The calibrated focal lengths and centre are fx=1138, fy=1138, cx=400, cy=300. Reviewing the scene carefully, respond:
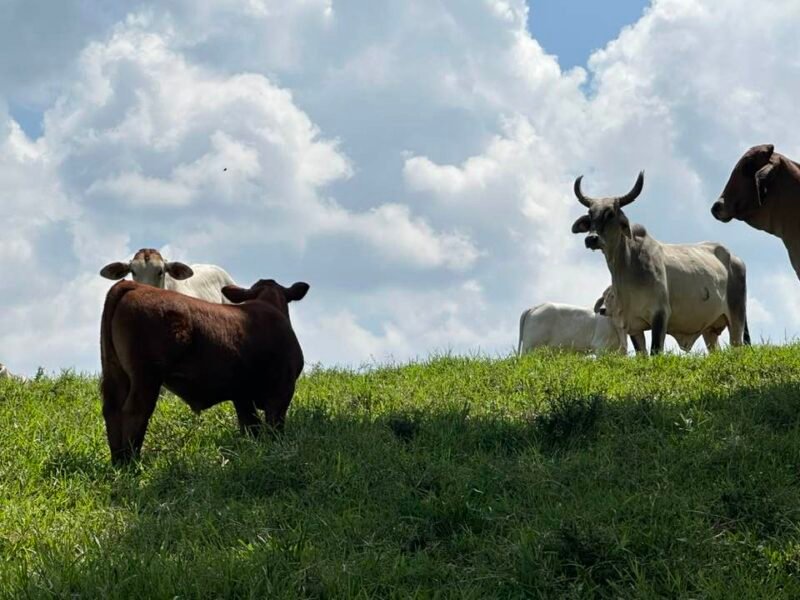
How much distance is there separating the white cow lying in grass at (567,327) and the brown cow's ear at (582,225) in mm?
5364

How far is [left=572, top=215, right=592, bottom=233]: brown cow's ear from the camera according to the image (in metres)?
14.6

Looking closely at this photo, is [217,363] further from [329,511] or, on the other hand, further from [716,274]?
[716,274]

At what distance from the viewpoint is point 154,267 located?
41.2 ft

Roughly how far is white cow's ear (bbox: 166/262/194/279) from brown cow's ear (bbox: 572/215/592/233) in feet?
17.4

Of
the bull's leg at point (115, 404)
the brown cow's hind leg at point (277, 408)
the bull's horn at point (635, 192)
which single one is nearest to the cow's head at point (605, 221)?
the bull's horn at point (635, 192)

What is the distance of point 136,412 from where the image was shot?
7.45 m

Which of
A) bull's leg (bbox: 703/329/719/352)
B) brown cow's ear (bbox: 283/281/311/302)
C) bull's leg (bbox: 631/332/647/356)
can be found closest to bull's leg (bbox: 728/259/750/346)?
bull's leg (bbox: 703/329/719/352)

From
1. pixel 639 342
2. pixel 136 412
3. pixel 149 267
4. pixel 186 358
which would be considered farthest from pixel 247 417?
pixel 639 342

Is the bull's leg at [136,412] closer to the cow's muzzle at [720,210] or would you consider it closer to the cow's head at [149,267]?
the cow's head at [149,267]

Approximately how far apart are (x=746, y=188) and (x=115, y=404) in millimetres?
6266

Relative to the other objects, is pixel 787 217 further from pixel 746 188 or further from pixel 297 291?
pixel 297 291

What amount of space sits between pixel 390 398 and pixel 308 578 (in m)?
4.42

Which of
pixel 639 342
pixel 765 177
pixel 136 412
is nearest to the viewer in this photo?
pixel 136 412

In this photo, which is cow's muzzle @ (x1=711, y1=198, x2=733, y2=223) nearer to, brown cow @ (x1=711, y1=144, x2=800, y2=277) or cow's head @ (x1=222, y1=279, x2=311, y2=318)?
brown cow @ (x1=711, y1=144, x2=800, y2=277)
